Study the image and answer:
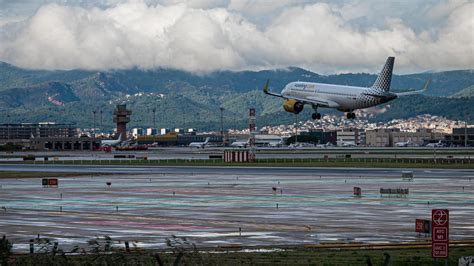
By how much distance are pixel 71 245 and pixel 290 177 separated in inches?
2715

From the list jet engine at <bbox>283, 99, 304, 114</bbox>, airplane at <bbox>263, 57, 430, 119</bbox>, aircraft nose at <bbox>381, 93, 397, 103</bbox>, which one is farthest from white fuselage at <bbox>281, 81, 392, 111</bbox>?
jet engine at <bbox>283, 99, 304, 114</bbox>

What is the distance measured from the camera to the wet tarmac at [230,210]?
50.7m

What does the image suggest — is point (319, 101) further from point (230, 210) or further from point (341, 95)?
point (230, 210)

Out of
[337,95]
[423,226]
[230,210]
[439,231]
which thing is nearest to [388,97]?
[337,95]

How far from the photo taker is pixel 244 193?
3366 inches

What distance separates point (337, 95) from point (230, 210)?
309 feet

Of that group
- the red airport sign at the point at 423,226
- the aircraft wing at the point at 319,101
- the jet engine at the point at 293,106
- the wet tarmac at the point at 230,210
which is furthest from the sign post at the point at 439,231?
the aircraft wing at the point at 319,101

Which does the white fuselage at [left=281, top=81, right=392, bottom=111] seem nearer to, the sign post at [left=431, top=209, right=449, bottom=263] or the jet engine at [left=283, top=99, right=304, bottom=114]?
the jet engine at [left=283, top=99, right=304, bottom=114]

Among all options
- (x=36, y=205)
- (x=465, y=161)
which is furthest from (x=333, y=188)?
(x=465, y=161)

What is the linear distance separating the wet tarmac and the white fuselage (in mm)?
44660

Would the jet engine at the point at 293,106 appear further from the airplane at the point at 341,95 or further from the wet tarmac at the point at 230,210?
the wet tarmac at the point at 230,210

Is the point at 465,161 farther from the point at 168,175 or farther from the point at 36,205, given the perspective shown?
the point at 36,205

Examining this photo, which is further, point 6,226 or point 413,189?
point 413,189

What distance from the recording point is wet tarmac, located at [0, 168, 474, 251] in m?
50.7
